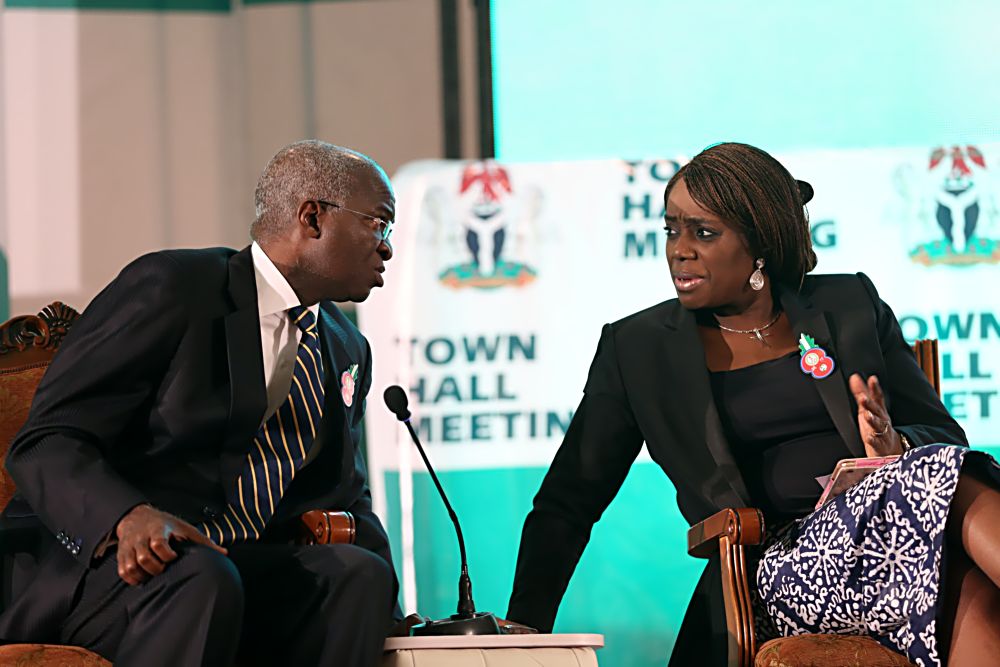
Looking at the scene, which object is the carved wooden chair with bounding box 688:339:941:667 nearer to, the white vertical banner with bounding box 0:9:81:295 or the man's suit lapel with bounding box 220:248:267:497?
the man's suit lapel with bounding box 220:248:267:497

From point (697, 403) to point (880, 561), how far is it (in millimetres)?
683

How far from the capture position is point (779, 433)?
291 cm

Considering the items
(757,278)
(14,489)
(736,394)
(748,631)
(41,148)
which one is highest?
(41,148)

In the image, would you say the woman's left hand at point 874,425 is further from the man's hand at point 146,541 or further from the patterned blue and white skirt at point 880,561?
the man's hand at point 146,541

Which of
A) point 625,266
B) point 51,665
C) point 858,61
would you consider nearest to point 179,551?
point 51,665

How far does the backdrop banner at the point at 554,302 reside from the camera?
156 inches

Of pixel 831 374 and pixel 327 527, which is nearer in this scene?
pixel 327 527

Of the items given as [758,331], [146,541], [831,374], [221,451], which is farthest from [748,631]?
[146,541]

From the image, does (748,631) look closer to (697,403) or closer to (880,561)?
(880,561)

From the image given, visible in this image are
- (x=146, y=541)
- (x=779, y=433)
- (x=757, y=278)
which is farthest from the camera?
(x=757, y=278)

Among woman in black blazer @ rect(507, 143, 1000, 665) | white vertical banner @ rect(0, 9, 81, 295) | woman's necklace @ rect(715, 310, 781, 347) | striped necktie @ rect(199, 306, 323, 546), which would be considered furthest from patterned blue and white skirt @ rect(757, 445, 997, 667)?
white vertical banner @ rect(0, 9, 81, 295)

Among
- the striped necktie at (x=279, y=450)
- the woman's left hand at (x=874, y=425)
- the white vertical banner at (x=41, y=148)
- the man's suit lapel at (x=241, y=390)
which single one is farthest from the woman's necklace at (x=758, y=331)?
the white vertical banner at (x=41, y=148)

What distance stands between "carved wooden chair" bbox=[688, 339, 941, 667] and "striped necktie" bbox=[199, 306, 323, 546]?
0.82 m

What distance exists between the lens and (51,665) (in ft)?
6.61
